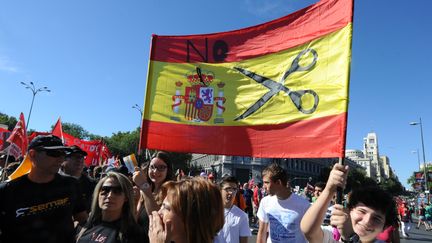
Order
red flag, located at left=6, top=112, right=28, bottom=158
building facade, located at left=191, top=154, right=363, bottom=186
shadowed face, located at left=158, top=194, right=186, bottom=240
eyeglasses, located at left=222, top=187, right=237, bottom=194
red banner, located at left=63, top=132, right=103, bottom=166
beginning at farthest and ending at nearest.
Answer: building facade, located at left=191, top=154, right=363, bottom=186 → red banner, located at left=63, top=132, right=103, bottom=166 → red flag, located at left=6, top=112, right=28, bottom=158 → eyeglasses, located at left=222, top=187, right=237, bottom=194 → shadowed face, located at left=158, top=194, right=186, bottom=240

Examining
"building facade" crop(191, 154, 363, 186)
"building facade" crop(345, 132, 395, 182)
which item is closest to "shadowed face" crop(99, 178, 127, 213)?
"building facade" crop(191, 154, 363, 186)

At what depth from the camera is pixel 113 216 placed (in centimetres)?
298

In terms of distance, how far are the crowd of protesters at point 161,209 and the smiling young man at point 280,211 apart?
0.01m

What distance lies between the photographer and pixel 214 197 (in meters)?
2.09

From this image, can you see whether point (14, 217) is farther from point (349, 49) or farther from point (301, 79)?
point (349, 49)

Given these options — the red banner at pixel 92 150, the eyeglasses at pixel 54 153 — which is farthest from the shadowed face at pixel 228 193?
the red banner at pixel 92 150

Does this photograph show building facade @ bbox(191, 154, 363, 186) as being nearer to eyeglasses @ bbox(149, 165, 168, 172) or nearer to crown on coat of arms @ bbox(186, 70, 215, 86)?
crown on coat of arms @ bbox(186, 70, 215, 86)

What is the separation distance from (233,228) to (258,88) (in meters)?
1.85

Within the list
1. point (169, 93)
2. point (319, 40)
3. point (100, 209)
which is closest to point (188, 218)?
point (100, 209)

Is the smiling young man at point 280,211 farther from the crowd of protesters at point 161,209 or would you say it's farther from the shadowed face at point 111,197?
the shadowed face at point 111,197

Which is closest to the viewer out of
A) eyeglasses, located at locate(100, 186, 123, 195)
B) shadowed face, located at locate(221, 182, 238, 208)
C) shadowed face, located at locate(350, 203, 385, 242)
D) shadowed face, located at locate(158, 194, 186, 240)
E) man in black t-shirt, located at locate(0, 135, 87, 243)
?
shadowed face, located at locate(158, 194, 186, 240)

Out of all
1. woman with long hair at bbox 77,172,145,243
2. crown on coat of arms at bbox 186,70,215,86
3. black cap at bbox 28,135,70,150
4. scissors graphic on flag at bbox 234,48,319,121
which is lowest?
woman with long hair at bbox 77,172,145,243

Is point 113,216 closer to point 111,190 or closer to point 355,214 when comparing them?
point 111,190

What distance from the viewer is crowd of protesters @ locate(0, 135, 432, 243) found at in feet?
6.70
